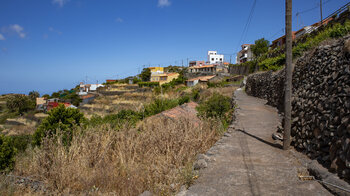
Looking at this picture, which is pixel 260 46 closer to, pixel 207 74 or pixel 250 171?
pixel 207 74

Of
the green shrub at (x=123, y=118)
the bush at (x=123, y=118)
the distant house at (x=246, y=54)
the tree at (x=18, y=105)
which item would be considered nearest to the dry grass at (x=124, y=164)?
the bush at (x=123, y=118)

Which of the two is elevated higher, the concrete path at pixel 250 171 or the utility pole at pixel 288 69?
the utility pole at pixel 288 69

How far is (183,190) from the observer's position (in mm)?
3492

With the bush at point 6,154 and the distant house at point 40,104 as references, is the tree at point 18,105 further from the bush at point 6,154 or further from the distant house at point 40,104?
the bush at point 6,154

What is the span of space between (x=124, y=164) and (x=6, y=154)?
21.4 ft

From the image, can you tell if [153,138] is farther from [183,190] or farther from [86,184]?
[183,190]

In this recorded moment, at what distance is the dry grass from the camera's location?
12.9ft

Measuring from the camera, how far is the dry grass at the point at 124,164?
3.94 meters

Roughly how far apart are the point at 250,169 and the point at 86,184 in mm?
3309

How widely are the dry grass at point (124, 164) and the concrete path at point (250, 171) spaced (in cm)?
44

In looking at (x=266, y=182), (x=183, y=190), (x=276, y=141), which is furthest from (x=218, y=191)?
(x=276, y=141)

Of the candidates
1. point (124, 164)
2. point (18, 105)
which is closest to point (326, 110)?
point (124, 164)

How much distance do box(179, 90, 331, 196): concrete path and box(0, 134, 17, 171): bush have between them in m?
7.76

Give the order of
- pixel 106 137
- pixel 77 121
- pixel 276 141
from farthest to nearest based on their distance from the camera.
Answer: pixel 77 121 < pixel 106 137 < pixel 276 141
